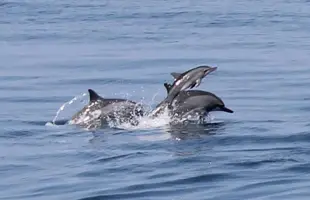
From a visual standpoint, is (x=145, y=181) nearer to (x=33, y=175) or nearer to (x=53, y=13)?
(x=33, y=175)

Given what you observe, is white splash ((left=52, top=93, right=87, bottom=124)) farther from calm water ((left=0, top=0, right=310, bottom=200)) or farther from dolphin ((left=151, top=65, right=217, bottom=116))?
dolphin ((left=151, top=65, right=217, bottom=116))

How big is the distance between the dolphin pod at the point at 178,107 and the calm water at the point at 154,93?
0.35 meters

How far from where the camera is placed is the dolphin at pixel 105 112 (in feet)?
64.1

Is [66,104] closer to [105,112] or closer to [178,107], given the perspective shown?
[105,112]

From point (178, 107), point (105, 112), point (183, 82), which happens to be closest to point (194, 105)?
point (178, 107)

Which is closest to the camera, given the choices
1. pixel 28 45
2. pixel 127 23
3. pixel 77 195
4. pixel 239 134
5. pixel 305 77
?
pixel 77 195

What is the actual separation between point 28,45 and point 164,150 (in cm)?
1501

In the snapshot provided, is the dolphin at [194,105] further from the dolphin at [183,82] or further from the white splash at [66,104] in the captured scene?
the white splash at [66,104]

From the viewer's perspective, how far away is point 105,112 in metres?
19.8

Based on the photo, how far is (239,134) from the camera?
703 inches

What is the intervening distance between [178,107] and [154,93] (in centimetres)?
320

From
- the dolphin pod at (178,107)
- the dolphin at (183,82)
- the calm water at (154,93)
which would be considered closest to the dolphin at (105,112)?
the dolphin pod at (178,107)

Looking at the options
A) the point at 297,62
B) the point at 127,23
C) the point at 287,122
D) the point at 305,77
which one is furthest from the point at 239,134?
the point at 127,23

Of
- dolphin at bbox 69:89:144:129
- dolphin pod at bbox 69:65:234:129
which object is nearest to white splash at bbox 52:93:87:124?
dolphin at bbox 69:89:144:129
